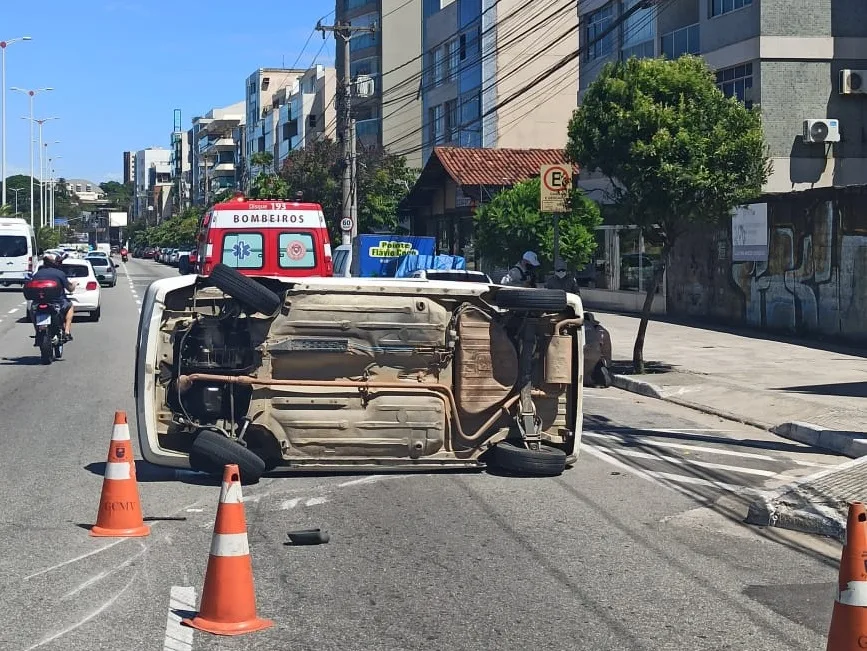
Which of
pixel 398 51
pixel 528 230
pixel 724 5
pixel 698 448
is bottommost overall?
pixel 698 448

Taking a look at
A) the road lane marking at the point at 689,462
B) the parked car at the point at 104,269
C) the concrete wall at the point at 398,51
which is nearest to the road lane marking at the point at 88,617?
the road lane marking at the point at 689,462

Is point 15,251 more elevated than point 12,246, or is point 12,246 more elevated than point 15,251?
point 12,246

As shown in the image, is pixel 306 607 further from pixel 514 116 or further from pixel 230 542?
pixel 514 116

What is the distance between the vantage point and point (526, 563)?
271 inches

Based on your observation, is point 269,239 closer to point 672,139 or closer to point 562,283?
point 562,283

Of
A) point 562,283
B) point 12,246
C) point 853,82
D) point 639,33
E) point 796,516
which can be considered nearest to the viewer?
point 796,516

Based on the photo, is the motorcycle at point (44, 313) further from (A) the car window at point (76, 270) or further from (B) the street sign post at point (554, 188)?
(A) the car window at point (76, 270)

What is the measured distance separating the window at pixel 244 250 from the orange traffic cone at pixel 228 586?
14103 millimetres

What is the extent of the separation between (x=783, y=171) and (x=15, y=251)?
26882mm

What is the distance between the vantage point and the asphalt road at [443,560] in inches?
220

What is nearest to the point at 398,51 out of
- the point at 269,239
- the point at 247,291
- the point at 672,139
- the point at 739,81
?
the point at 739,81

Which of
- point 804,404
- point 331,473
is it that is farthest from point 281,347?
point 804,404

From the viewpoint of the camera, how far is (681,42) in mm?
32938

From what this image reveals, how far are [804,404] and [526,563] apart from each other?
7936 mm
